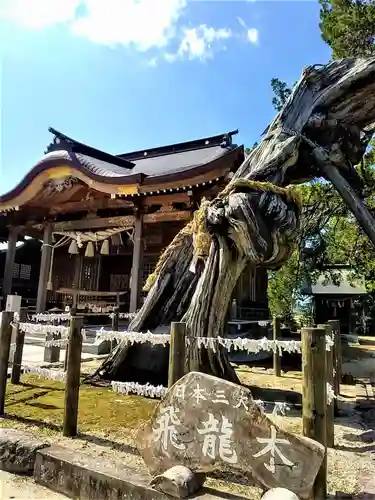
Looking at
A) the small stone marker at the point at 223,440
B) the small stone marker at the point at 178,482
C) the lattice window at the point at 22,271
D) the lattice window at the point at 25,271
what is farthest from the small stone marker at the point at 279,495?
the lattice window at the point at 25,271

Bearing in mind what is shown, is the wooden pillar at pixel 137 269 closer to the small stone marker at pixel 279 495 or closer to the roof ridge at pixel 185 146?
the roof ridge at pixel 185 146

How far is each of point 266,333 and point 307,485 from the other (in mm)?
12469

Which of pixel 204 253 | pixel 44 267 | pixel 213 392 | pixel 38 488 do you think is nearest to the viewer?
pixel 213 392

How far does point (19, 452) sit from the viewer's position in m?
3.50

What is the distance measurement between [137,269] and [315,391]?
9.24m

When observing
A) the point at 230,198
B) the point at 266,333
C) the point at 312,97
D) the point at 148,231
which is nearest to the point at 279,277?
the point at 266,333

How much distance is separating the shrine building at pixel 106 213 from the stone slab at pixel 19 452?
609 centimetres

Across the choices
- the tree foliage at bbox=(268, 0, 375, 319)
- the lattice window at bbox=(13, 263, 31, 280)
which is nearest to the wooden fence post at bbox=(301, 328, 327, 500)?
the tree foliage at bbox=(268, 0, 375, 319)

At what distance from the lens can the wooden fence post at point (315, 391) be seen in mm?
2738

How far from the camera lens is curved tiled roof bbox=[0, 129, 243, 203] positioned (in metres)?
11.1

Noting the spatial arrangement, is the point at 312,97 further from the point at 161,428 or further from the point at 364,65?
the point at 161,428

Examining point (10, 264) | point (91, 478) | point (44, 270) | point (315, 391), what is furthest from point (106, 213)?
point (315, 391)

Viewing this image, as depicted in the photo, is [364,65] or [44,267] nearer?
[364,65]

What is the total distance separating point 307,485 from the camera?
2377 mm
